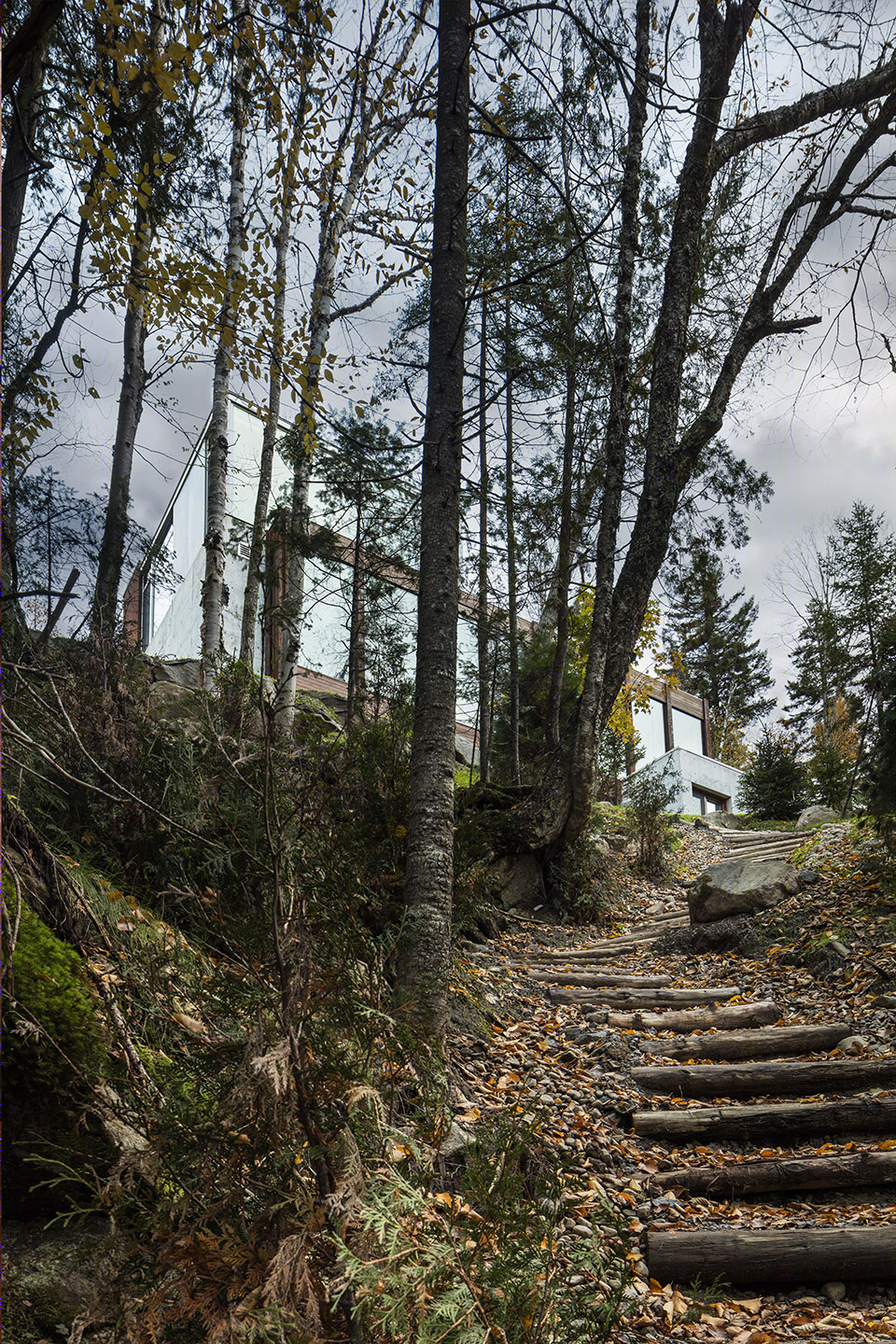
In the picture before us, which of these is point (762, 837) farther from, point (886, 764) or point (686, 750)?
point (686, 750)

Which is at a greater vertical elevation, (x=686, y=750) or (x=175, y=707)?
(x=686, y=750)

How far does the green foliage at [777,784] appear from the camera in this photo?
20.0 metres

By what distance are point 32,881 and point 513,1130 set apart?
1796 mm

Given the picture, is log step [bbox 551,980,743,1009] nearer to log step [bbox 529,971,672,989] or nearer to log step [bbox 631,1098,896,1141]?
log step [bbox 529,971,672,989]

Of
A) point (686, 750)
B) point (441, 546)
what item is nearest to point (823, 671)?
point (686, 750)

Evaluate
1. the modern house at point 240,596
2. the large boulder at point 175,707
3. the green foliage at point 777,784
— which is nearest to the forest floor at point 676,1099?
the large boulder at point 175,707

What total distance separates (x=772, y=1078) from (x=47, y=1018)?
4110 mm

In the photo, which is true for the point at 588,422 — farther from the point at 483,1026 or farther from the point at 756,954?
the point at 483,1026

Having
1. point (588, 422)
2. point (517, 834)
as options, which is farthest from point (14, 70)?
point (588, 422)

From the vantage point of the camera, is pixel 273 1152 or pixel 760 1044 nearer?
pixel 273 1152

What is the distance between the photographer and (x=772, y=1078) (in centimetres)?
474

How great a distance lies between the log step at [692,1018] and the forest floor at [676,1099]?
70 millimetres

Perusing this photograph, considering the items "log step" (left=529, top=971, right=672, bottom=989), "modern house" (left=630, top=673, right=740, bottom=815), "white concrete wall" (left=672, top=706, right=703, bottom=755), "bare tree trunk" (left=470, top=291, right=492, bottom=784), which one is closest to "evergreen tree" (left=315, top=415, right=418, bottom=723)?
"bare tree trunk" (left=470, top=291, right=492, bottom=784)

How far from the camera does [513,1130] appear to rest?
2137 mm
